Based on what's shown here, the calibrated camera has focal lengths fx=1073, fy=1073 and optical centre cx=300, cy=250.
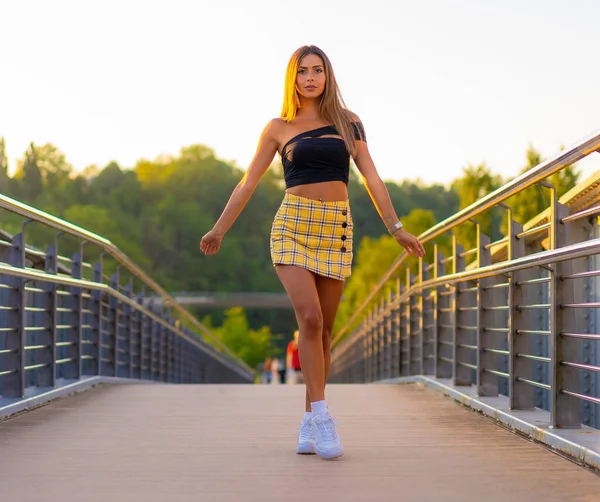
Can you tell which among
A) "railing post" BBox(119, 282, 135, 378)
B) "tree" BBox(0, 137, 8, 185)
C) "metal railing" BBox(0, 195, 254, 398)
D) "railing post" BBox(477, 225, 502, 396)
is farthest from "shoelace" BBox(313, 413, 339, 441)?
"tree" BBox(0, 137, 8, 185)

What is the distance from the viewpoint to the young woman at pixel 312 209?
4.53 m

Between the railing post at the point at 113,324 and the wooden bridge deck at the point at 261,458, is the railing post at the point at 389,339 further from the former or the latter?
the wooden bridge deck at the point at 261,458

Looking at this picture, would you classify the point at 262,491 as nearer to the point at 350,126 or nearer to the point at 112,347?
the point at 350,126

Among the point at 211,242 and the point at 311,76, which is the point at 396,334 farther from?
the point at 311,76

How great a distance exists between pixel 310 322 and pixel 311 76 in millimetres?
1057

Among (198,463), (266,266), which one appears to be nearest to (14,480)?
(198,463)

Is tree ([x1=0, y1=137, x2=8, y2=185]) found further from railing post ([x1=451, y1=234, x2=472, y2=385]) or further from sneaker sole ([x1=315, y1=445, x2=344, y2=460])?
sneaker sole ([x1=315, y1=445, x2=344, y2=460])

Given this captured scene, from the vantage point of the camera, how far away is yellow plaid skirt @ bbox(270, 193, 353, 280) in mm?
4547

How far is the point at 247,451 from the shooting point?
15.1ft

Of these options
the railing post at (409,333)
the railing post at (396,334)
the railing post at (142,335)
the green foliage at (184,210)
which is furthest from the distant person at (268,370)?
the green foliage at (184,210)

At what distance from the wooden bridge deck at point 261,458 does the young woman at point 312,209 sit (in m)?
0.43

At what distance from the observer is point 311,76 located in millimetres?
4617

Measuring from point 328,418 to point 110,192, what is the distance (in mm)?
105112

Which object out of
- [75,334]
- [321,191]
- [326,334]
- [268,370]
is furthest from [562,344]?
[268,370]
